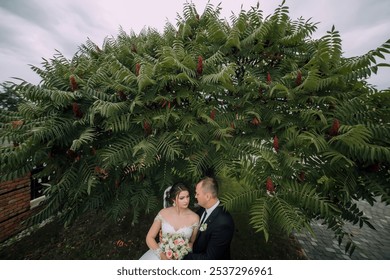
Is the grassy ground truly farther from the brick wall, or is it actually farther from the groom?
the groom

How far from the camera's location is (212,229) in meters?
2.94

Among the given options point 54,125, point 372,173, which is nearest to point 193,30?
point 54,125

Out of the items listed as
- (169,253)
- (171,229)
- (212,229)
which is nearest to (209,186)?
(212,229)

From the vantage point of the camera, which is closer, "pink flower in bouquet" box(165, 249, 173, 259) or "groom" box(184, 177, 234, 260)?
"groom" box(184, 177, 234, 260)

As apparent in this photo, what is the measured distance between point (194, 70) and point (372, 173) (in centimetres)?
291

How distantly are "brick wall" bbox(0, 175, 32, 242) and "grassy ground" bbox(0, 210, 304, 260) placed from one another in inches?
23.3

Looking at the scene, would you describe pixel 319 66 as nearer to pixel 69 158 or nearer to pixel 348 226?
pixel 69 158

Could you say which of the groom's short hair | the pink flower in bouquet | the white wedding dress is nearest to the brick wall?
the white wedding dress

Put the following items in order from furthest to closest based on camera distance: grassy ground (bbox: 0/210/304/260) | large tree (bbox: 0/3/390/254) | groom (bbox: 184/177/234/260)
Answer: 1. grassy ground (bbox: 0/210/304/260)
2. groom (bbox: 184/177/234/260)
3. large tree (bbox: 0/3/390/254)

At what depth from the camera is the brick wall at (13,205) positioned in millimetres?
6198

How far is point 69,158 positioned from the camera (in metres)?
3.58

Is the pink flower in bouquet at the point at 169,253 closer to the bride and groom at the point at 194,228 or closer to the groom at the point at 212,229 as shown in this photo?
the bride and groom at the point at 194,228

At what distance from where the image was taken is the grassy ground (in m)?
5.33

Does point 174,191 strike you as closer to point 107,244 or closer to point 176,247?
point 176,247
